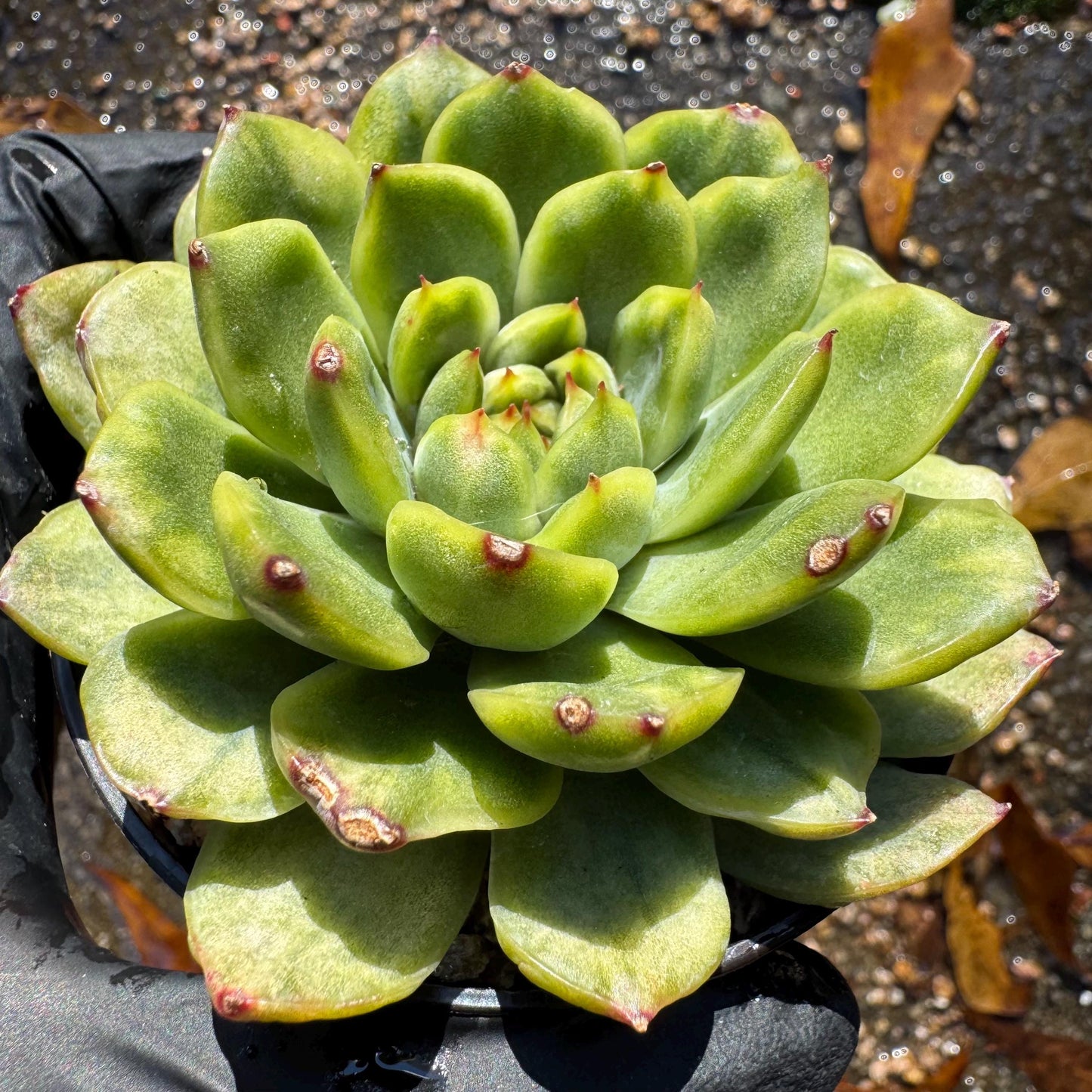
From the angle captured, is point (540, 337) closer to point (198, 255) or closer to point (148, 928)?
point (198, 255)

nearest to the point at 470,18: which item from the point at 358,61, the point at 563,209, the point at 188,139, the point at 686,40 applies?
the point at 358,61

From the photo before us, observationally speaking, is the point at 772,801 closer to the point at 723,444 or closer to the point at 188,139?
the point at 723,444

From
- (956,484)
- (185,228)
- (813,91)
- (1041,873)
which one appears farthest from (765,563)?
(813,91)

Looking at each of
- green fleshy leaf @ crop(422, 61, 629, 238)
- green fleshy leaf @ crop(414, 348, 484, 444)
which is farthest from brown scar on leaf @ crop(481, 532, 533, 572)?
green fleshy leaf @ crop(422, 61, 629, 238)

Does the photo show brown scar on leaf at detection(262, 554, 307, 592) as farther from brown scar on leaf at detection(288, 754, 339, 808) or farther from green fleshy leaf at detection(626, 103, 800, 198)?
green fleshy leaf at detection(626, 103, 800, 198)

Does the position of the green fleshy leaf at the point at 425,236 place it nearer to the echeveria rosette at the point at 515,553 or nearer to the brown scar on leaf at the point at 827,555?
the echeveria rosette at the point at 515,553

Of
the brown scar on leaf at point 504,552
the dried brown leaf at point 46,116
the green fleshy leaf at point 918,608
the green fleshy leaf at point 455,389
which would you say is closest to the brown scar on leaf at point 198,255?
the green fleshy leaf at point 455,389
